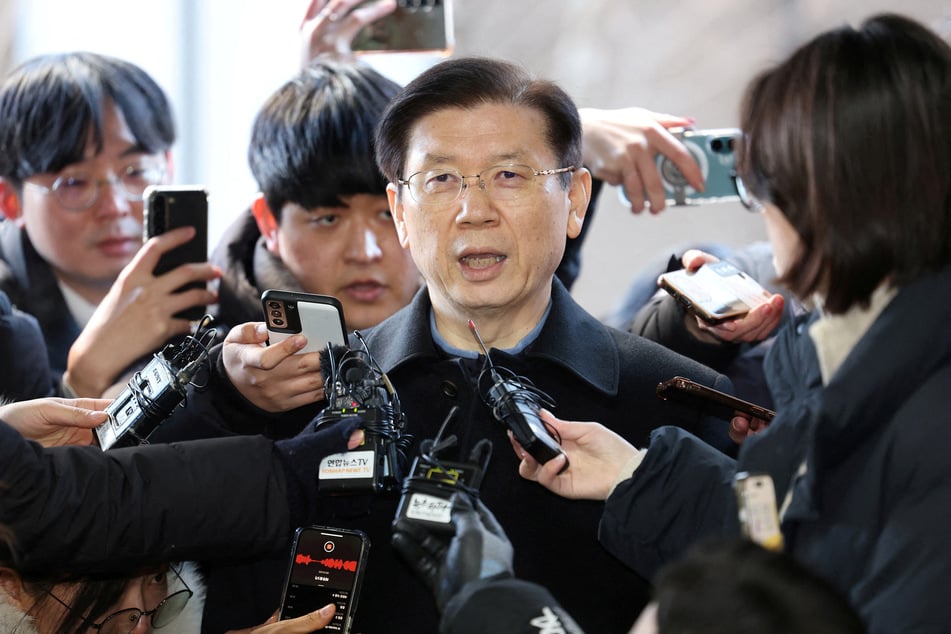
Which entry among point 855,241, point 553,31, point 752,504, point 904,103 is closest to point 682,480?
point 752,504

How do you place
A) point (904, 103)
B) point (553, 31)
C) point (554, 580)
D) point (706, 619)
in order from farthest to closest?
point (553, 31) → point (554, 580) → point (904, 103) → point (706, 619)

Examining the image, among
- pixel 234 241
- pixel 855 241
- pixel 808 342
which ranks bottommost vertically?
pixel 234 241

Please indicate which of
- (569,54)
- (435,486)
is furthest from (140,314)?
(569,54)

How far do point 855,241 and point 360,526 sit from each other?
0.76 m

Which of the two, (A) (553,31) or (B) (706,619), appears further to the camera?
(A) (553,31)

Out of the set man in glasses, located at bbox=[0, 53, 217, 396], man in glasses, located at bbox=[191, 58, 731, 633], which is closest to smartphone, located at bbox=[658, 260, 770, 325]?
man in glasses, located at bbox=[191, 58, 731, 633]

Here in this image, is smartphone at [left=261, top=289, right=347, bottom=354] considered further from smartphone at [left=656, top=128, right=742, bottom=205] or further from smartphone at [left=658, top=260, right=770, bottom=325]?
smartphone at [left=656, top=128, right=742, bottom=205]

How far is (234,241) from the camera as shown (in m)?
2.38

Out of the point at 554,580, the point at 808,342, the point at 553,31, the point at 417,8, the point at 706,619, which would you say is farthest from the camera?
the point at 553,31

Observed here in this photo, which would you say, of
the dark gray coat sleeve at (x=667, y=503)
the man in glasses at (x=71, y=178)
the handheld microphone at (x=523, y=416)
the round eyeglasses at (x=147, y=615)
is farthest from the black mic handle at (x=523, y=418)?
the man in glasses at (x=71, y=178)

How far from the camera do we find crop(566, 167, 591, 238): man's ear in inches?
68.7

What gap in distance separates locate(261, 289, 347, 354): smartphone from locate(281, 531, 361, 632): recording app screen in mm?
250

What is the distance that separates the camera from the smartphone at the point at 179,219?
2.21m

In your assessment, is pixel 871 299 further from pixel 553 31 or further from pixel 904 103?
pixel 553 31
